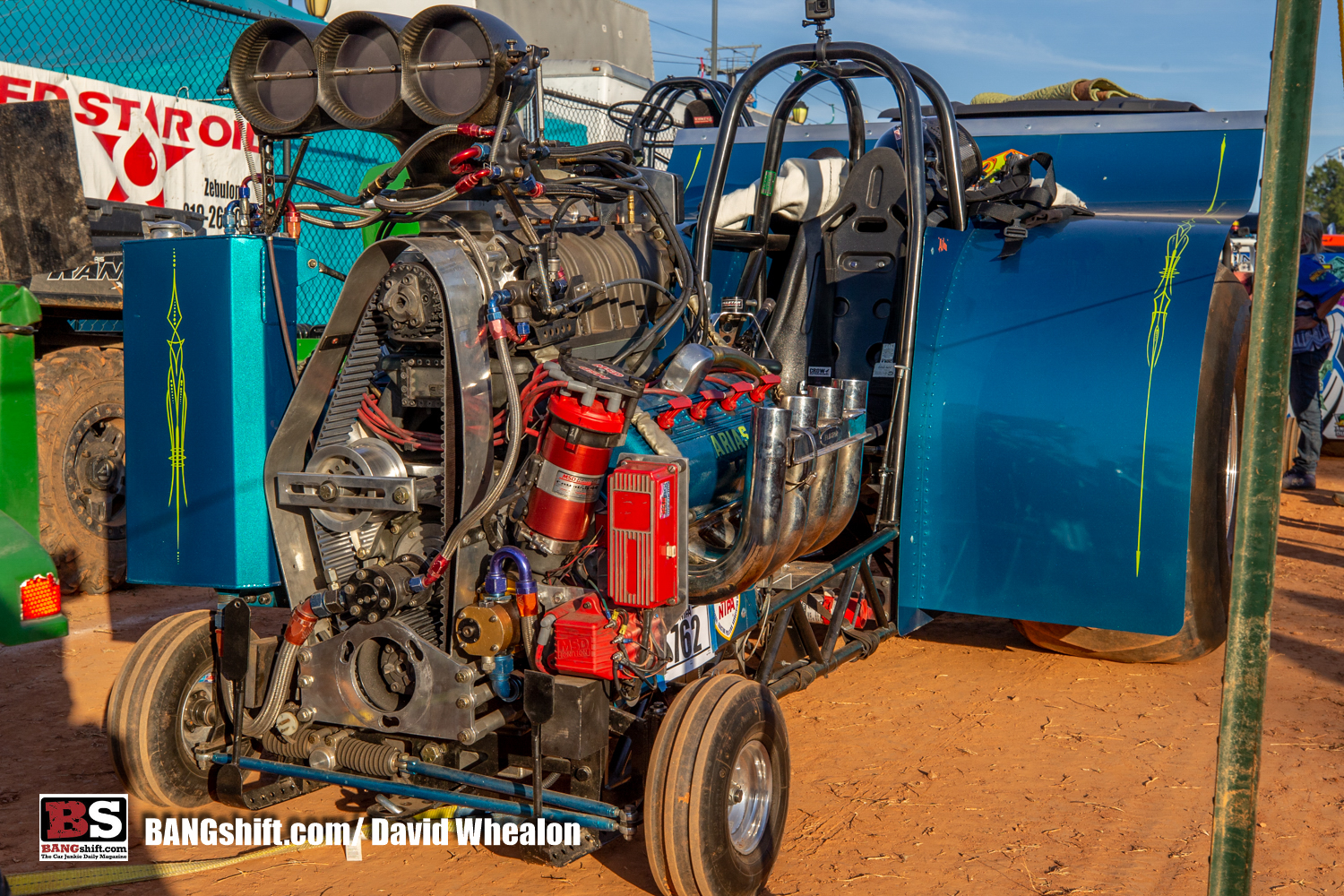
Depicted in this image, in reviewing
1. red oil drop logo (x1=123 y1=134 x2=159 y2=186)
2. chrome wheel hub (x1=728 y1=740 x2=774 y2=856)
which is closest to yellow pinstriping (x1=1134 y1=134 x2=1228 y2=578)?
chrome wheel hub (x1=728 y1=740 x2=774 y2=856)

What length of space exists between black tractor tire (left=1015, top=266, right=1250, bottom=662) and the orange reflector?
3850 millimetres

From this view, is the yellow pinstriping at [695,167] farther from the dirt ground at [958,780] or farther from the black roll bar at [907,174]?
the dirt ground at [958,780]

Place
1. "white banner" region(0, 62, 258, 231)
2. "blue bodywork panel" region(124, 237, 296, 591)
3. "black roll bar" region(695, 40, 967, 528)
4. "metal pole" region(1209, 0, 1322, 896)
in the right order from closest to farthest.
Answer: "metal pole" region(1209, 0, 1322, 896)
"blue bodywork panel" region(124, 237, 296, 591)
"black roll bar" region(695, 40, 967, 528)
"white banner" region(0, 62, 258, 231)

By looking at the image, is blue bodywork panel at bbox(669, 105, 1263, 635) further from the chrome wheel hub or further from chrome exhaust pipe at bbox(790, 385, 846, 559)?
the chrome wheel hub

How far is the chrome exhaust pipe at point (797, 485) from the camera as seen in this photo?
341 centimetres

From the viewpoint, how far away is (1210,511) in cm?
466

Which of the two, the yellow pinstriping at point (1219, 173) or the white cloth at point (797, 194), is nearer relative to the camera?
the white cloth at point (797, 194)

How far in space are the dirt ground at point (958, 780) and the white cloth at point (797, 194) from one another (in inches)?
87.8

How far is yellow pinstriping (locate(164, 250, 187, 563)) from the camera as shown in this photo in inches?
138

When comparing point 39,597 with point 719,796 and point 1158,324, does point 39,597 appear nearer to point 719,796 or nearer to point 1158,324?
point 719,796

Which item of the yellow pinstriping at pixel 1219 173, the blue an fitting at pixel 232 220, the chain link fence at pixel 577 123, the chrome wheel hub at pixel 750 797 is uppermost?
the chain link fence at pixel 577 123

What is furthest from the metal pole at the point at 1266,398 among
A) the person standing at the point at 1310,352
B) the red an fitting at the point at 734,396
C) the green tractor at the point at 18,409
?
the person standing at the point at 1310,352

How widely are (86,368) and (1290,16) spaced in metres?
6.70

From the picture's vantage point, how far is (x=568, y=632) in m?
3.08
